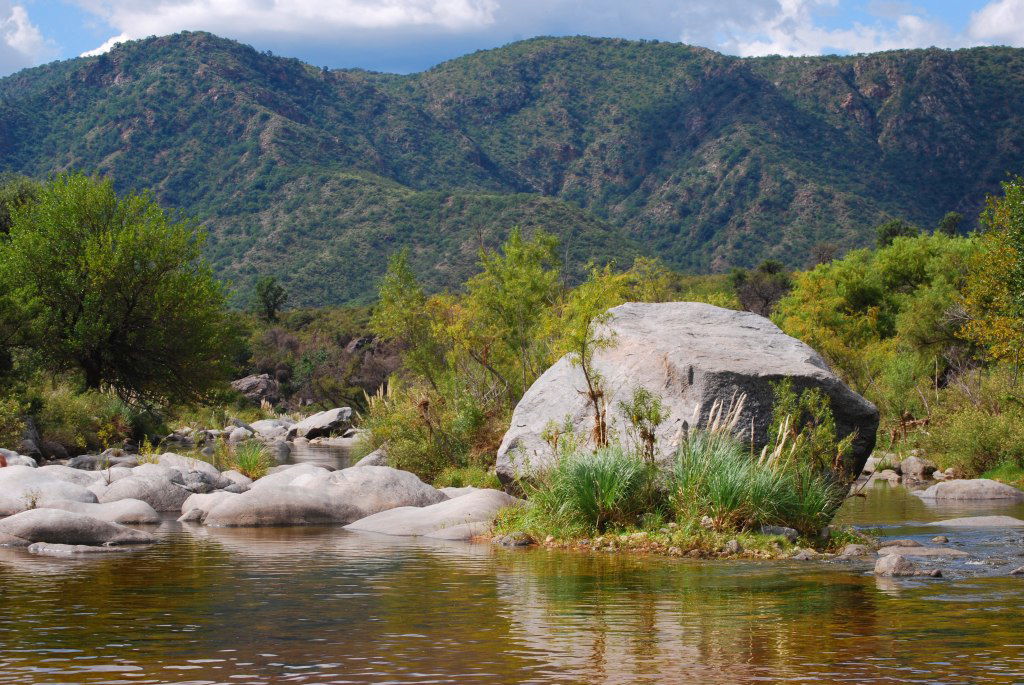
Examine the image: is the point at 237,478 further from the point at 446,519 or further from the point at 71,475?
the point at 446,519

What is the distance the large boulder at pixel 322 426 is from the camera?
58.6 metres

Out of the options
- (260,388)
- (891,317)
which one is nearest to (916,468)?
(891,317)

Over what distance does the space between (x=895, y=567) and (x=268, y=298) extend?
87.2 metres

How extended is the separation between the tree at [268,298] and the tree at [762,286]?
127 ft

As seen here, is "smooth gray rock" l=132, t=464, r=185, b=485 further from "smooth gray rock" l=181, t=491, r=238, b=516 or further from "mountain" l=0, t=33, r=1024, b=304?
"mountain" l=0, t=33, r=1024, b=304

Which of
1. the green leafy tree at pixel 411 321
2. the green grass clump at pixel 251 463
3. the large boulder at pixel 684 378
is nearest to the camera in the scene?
the large boulder at pixel 684 378

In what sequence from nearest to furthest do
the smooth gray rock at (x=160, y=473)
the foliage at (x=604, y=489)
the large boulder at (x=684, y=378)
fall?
the foliage at (x=604, y=489), the large boulder at (x=684, y=378), the smooth gray rock at (x=160, y=473)

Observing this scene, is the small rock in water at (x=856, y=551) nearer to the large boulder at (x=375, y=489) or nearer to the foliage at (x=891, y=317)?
the large boulder at (x=375, y=489)

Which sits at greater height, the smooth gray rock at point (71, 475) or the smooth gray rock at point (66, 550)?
the smooth gray rock at point (71, 475)

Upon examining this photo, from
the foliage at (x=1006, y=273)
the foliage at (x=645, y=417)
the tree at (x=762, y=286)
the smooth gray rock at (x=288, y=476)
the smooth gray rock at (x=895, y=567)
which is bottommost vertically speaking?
the smooth gray rock at (x=895, y=567)

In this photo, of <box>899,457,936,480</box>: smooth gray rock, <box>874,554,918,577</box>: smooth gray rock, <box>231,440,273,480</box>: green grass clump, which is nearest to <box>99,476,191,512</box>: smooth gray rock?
<box>231,440,273,480</box>: green grass clump

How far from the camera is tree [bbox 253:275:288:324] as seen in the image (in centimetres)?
9581

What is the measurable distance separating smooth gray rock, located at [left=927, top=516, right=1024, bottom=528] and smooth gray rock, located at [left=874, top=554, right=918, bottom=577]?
6.21m

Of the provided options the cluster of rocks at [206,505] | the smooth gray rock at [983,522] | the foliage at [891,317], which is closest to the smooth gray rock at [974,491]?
the smooth gray rock at [983,522]
